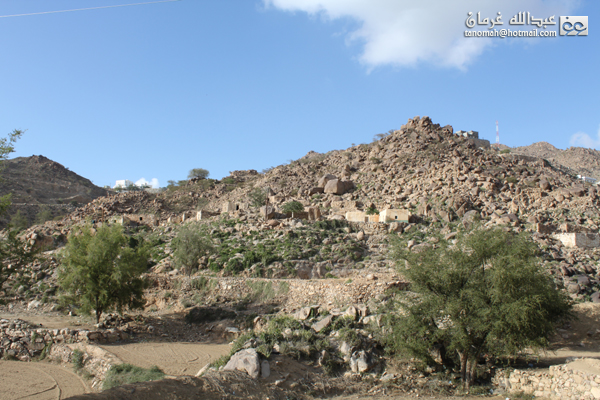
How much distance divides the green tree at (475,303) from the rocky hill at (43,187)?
2189 inches

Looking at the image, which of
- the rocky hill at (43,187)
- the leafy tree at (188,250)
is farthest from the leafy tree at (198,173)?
the leafy tree at (188,250)

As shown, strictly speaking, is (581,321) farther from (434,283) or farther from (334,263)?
(334,263)

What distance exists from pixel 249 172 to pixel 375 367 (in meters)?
59.7

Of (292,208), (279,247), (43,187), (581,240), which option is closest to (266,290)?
(279,247)

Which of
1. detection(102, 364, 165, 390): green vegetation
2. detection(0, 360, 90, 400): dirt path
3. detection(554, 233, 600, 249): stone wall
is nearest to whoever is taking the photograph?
detection(0, 360, 90, 400): dirt path

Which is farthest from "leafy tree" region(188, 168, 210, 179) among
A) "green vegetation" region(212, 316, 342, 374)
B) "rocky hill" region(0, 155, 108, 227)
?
"green vegetation" region(212, 316, 342, 374)

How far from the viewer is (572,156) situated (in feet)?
247

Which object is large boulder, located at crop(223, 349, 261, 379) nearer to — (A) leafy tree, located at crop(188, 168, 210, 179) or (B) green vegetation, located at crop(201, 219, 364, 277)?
(B) green vegetation, located at crop(201, 219, 364, 277)

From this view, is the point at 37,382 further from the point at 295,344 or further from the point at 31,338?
the point at 295,344

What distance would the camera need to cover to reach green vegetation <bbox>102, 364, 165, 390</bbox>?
1156 centimetres

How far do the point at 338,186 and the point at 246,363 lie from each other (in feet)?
108

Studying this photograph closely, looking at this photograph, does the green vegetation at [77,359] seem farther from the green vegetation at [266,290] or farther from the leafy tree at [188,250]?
the leafy tree at [188,250]

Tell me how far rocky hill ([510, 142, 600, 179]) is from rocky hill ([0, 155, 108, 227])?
7663cm

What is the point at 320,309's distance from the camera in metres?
17.5
